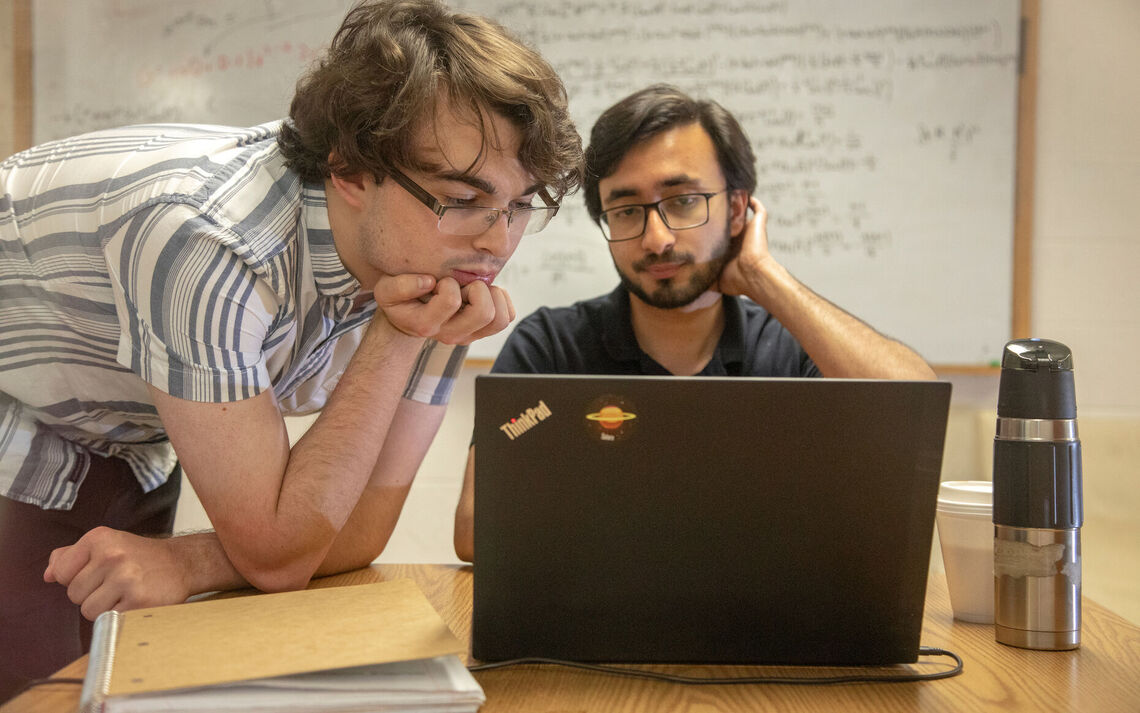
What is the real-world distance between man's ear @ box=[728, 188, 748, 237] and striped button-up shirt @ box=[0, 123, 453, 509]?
778 mm

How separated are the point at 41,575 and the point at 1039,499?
4.13ft

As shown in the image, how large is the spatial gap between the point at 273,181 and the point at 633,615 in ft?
2.27

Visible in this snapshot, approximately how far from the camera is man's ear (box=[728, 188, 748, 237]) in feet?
6.07

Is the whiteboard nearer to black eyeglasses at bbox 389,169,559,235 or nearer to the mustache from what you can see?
the mustache

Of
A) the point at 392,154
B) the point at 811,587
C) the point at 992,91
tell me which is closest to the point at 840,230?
the point at 992,91

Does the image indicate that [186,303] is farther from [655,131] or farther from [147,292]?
[655,131]

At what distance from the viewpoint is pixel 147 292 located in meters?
0.96

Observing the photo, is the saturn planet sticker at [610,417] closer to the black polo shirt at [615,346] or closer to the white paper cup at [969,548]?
the white paper cup at [969,548]

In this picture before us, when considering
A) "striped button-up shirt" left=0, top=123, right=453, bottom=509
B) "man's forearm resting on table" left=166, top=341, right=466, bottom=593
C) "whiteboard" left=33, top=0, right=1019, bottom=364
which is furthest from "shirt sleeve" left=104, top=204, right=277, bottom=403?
"whiteboard" left=33, top=0, right=1019, bottom=364

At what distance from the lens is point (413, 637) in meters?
0.65

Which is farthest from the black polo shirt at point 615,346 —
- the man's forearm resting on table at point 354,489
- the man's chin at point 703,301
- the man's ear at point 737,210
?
the man's forearm resting on table at point 354,489

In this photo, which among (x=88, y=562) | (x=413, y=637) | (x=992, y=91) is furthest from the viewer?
(x=992, y=91)

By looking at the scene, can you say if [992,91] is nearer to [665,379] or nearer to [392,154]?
[392,154]

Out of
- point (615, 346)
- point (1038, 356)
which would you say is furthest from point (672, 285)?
point (1038, 356)
